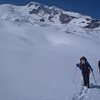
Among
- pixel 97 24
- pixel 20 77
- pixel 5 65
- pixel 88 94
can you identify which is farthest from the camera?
pixel 97 24

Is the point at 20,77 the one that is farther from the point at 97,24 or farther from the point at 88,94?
the point at 97,24

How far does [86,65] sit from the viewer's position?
1086 centimetres

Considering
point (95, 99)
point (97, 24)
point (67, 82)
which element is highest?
point (97, 24)

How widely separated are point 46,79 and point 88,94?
2.78 m

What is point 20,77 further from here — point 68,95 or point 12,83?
point 68,95

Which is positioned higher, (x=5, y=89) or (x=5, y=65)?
(x=5, y=65)

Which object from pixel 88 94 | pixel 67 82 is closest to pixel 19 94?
pixel 88 94

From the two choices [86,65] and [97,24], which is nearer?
[86,65]

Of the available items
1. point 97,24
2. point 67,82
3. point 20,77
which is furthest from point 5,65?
point 97,24

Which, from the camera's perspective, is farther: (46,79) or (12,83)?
(46,79)

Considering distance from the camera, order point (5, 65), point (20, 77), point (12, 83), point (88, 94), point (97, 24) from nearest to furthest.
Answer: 1. point (88, 94)
2. point (12, 83)
3. point (20, 77)
4. point (5, 65)
5. point (97, 24)

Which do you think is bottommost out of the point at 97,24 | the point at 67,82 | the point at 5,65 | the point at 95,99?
the point at 95,99

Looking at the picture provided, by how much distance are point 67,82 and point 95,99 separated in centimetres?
299

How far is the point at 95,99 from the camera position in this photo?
934cm
